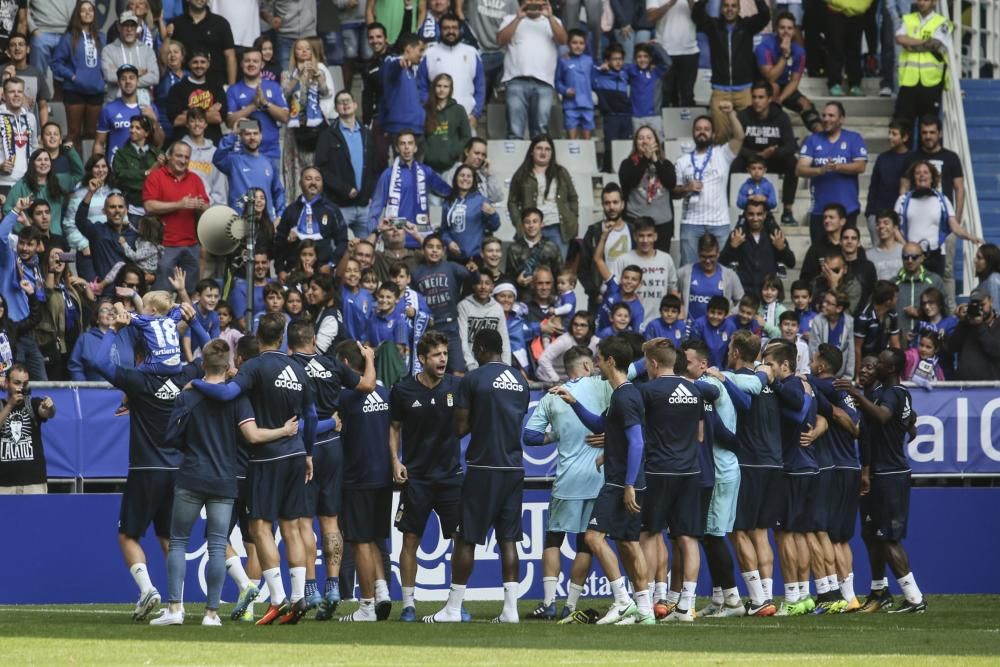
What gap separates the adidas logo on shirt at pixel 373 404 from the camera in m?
15.2

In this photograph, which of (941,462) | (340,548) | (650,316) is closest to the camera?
(340,548)

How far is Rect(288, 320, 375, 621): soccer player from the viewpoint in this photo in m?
14.2

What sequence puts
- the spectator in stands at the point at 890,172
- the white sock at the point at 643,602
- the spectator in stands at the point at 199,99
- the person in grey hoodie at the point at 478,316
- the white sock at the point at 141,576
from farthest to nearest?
the spectator in stands at the point at 890,172, the spectator in stands at the point at 199,99, the person in grey hoodie at the point at 478,316, the white sock at the point at 141,576, the white sock at the point at 643,602

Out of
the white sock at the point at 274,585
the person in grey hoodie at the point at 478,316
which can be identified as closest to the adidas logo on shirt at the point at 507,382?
the white sock at the point at 274,585

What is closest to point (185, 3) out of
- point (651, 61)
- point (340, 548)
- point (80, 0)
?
point (80, 0)

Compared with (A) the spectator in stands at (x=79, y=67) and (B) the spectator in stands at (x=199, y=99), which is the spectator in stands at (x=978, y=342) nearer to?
(B) the spectator in stands at (x=199, y=99)

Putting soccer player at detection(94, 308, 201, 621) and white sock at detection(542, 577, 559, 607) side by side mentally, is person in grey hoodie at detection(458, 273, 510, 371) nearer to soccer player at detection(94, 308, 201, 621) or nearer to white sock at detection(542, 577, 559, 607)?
white sock at detection(542, 577, 559, 607)

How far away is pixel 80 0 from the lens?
22.2m

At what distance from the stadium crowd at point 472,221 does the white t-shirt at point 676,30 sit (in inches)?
1.2

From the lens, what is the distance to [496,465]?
565 inches

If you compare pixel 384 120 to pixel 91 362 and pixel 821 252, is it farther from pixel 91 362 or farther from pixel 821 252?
pixel 91 362

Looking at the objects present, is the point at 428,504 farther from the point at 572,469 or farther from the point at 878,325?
the point at 878,325

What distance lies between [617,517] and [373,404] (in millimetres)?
2464

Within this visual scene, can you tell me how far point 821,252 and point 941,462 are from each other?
3.26m
